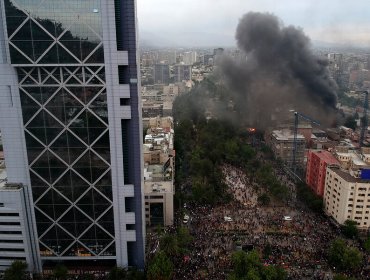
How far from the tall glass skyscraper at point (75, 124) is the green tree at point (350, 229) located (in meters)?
10.6

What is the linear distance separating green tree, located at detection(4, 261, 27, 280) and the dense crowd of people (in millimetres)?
6033

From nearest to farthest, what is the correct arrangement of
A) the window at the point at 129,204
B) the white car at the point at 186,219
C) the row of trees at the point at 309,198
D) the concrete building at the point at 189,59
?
the window at the point at 129,204 → the white car at the point at 186,219 → the row of trees at the point at 309,198 → the concrete building at the point at 189,59

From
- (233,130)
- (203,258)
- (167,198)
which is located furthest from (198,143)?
(203,258)

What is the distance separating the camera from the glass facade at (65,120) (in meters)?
12.6

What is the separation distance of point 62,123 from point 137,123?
2709 mm

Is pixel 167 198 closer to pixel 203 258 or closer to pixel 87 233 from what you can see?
pixel 203 258

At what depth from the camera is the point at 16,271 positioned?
555 inches

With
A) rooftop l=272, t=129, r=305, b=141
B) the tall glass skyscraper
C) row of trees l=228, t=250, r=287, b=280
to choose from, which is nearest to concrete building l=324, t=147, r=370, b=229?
row of trees l=228, t=250, r=287, b=280

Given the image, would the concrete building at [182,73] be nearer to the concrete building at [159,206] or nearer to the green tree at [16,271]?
the concrete building at [159,206]

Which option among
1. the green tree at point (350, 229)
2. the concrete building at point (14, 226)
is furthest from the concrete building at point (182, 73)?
the concrete building at point (14, 226)

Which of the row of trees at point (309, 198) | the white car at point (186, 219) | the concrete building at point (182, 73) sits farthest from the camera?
the concrete building at point (182, 73)

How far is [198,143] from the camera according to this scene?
115ft

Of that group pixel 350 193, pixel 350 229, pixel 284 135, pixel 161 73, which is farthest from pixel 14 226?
pixel 161 73

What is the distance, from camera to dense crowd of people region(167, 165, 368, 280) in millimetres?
15812
